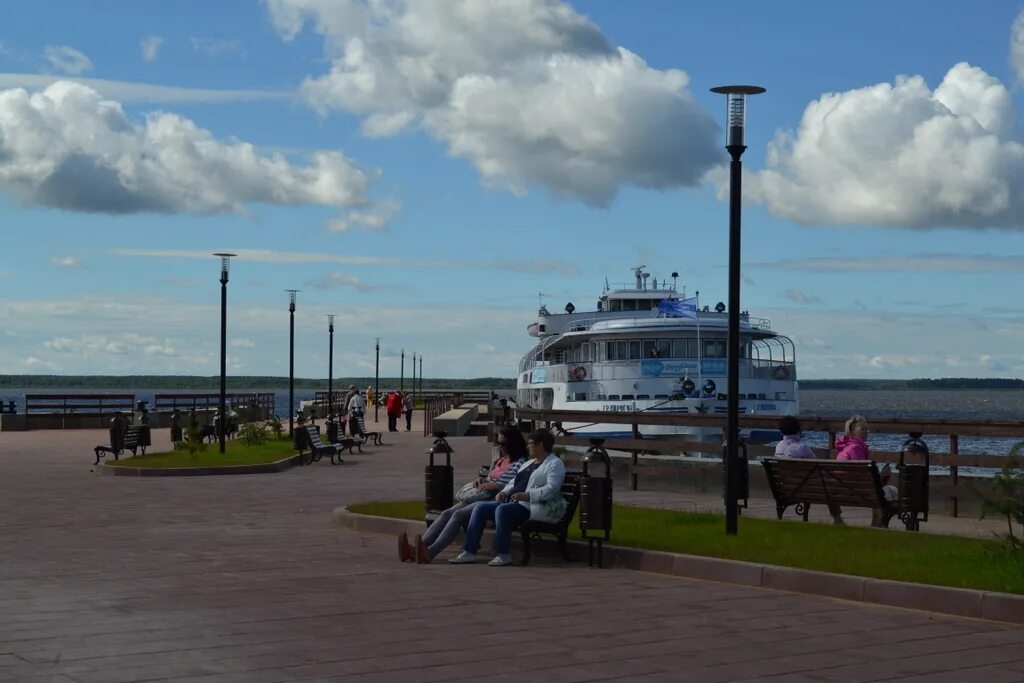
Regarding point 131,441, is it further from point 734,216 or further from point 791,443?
point 734,216

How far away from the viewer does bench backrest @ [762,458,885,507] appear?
15031mm

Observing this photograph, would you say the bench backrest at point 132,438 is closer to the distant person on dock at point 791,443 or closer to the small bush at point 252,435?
the small bush at point 252,435

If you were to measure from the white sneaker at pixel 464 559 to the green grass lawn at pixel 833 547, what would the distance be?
4.54ft

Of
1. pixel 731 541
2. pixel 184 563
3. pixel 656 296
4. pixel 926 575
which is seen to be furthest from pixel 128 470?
pixel 656 296

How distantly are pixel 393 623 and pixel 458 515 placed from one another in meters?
3.93

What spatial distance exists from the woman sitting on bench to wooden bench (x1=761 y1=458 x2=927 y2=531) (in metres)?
3.16

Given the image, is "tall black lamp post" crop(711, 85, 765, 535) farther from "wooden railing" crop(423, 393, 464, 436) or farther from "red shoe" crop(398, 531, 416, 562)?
"wooden railing" crop(423, 393, 464, 436)

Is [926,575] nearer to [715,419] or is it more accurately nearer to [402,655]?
[402,655]

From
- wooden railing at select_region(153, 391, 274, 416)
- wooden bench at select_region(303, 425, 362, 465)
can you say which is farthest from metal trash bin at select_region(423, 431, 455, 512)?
wooden railing at select_region(153, 391, 274, 416)

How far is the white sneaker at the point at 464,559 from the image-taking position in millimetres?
13406

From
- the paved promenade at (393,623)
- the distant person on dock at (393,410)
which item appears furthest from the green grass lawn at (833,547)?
the distant person on dock at (393,410)

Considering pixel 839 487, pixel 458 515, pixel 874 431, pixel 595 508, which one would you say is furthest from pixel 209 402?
pixel 595 508

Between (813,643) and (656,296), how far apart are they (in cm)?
4802

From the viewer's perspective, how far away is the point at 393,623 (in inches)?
383
